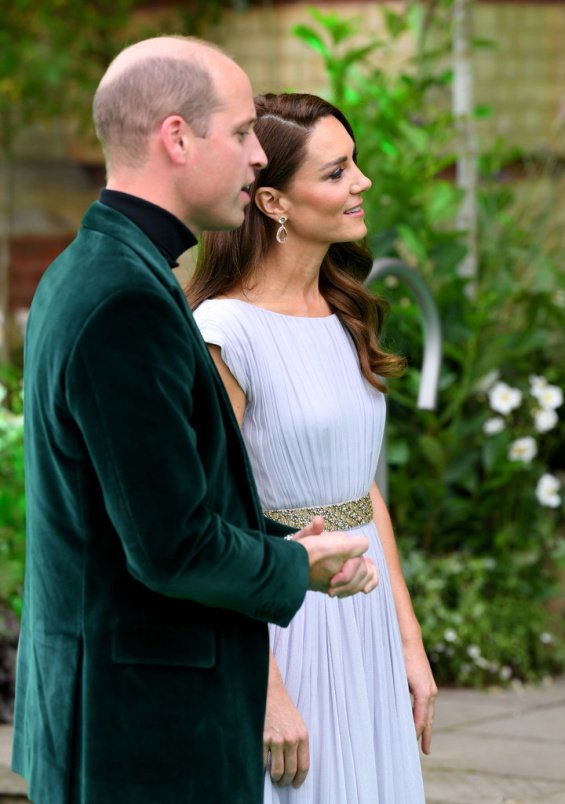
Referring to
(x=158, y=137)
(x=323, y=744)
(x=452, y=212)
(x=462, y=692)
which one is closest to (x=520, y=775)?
(x=462, y=692)

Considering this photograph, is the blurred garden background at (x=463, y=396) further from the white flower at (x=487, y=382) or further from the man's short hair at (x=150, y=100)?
the man's short hair at (x=150, y=100)

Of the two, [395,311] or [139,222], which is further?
[395,311]

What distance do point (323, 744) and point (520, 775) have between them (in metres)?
1.97

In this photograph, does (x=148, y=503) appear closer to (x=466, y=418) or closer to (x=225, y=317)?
(x=225, y=317)

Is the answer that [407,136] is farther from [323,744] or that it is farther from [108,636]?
[108,636]

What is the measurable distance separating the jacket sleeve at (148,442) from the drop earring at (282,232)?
0.93 meters

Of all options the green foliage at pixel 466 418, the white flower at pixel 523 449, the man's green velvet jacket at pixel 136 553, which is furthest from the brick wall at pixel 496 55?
the man's green velvet jacket at pixel 136 553

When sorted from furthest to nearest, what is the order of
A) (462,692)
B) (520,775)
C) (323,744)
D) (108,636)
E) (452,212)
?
1. (452,212)
2. (462,692)
3. (520,775)
4. (323,744)
5. (108,636)

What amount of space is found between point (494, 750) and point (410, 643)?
6.64 ft

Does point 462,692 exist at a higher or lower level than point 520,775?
lower

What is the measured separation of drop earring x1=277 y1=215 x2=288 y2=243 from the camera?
2.58 meters

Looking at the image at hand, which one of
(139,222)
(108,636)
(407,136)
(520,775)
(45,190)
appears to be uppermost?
(139,222)

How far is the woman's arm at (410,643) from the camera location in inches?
103

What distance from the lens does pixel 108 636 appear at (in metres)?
1.72
